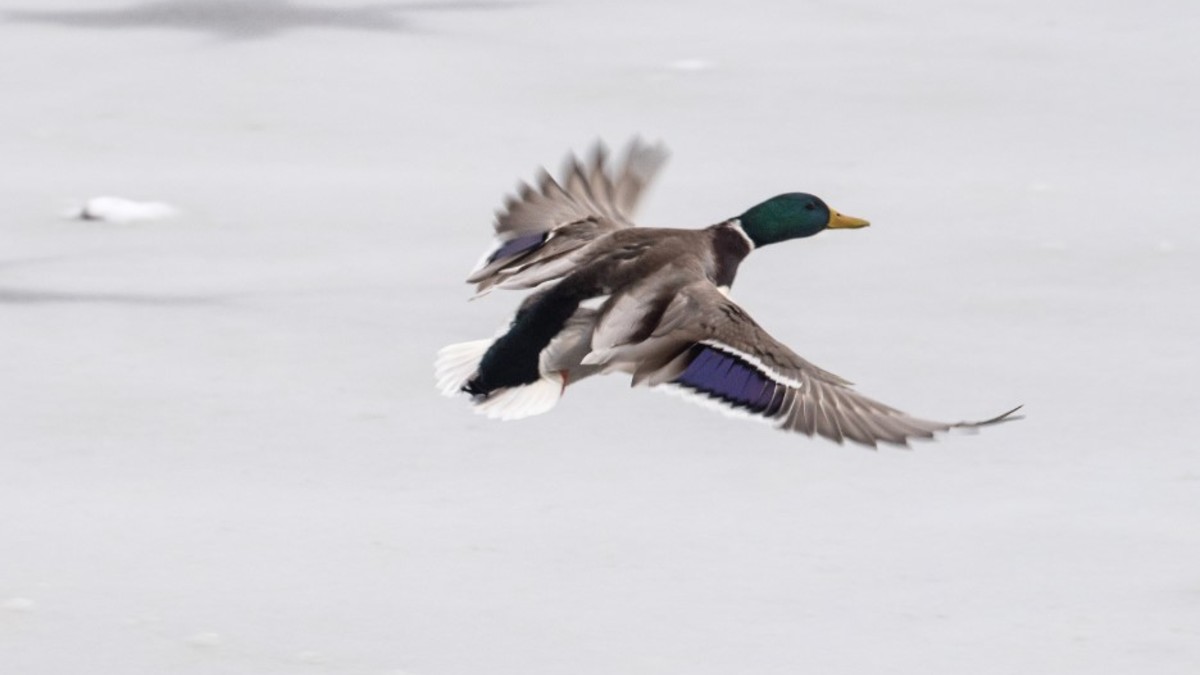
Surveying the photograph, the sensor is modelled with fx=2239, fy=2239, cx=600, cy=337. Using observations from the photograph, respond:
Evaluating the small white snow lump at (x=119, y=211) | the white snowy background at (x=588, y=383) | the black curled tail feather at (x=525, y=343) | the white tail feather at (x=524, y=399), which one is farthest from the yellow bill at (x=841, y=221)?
the small white snow lump at (x=119, y=211)

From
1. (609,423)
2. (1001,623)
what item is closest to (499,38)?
(609,423)

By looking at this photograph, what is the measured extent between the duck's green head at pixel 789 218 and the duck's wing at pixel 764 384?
2.84ft

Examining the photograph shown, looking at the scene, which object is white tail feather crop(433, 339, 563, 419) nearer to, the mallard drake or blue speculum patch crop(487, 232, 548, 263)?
the mallard drake

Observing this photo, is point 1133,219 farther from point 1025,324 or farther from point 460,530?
point 460,530

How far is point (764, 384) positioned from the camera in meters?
3.63

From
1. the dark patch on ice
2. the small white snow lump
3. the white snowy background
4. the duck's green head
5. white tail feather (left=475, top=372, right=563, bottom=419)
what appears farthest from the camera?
the dark patch on ice

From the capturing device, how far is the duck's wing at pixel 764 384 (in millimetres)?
→ 3498

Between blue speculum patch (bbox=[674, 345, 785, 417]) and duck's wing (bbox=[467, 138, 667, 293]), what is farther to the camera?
duck's wing (bbox=[467, 138, 667, 293])

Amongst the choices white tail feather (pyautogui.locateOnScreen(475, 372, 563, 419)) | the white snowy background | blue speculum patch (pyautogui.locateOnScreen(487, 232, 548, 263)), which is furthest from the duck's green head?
white tail feather (pyautogui.locateOnScreen(475, 372, 563, 419))

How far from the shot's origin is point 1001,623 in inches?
132

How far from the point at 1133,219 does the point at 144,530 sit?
273cm

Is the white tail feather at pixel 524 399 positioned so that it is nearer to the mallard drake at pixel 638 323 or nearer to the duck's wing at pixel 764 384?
the mallard drake at pixel 638 323

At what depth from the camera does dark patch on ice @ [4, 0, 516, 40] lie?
23.1 ft

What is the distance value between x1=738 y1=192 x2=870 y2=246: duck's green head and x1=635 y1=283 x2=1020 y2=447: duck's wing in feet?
2.84
